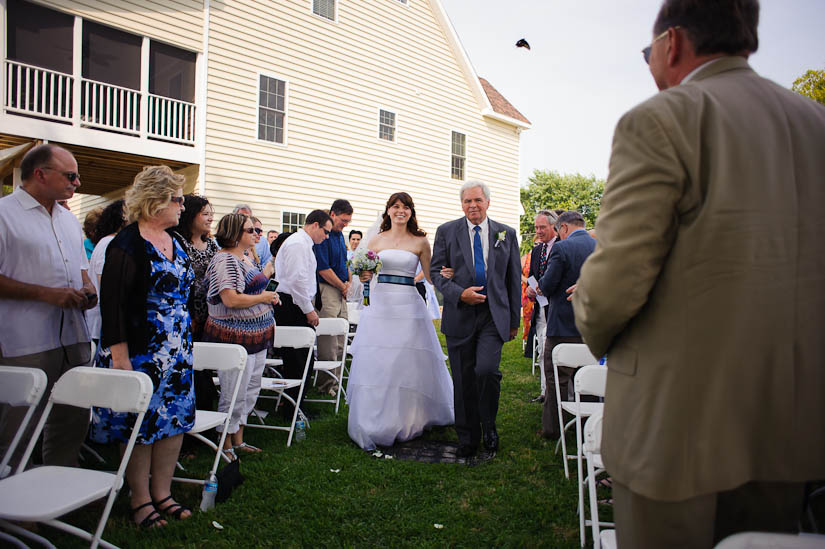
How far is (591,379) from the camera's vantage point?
11.7 ft

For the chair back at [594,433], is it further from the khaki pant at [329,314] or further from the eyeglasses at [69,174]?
the khaki pant at [329,314]

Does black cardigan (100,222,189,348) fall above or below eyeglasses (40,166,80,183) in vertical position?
below

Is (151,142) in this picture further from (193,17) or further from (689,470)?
(689,470)

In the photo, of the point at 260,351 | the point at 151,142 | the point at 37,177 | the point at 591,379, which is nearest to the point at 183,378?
the point at 260,351

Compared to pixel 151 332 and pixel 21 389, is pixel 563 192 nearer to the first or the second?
pixel 151 332

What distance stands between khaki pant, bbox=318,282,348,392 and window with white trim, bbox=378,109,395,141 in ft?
26.2

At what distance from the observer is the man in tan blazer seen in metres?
1.26

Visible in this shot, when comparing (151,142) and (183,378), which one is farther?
(151,142)

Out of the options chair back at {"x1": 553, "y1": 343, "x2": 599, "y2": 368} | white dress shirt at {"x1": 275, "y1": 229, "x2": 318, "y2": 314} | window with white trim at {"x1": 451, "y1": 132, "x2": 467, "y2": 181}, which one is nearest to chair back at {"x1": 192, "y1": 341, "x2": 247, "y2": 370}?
white dress shirt at {"x1": 275, "y1": 229, "x2": 318, "y2": 314}

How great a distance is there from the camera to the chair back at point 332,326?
20.8ft

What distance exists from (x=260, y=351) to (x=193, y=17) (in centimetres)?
932

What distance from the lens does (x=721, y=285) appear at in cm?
127

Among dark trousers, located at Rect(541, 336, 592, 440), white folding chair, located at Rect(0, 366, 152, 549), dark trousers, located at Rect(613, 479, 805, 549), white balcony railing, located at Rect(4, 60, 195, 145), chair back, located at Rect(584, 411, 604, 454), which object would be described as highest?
white balcony railing, located at Rect(4, 60, 195, 145)

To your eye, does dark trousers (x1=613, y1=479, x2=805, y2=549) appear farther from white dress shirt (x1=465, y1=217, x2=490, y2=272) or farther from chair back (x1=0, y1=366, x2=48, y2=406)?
white dress shirt (x1=465, y1=217, x2=490, y2=272)
